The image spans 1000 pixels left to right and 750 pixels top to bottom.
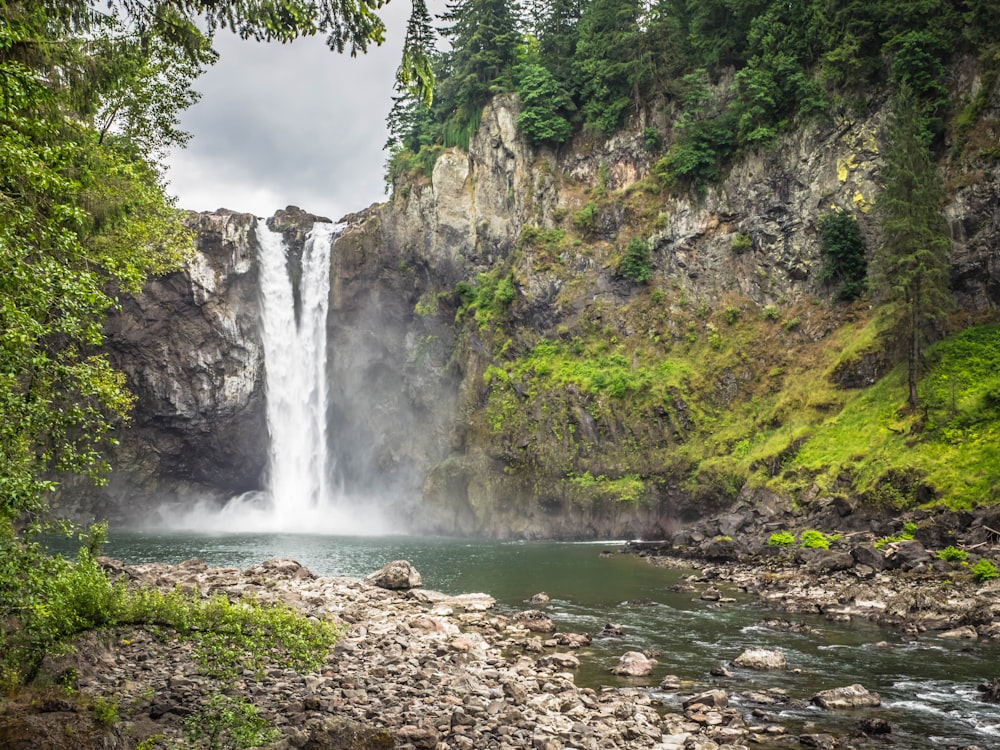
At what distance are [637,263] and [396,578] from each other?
107 feet

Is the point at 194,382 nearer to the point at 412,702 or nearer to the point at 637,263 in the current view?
the point at 637,263

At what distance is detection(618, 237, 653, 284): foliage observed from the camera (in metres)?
50.4

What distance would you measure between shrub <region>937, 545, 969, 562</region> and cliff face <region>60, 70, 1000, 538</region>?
15.9 metres

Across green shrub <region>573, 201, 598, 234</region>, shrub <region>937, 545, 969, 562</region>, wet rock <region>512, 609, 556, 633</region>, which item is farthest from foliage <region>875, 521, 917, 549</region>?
Result: green shrub <region>573, 201, 598, 234</region>

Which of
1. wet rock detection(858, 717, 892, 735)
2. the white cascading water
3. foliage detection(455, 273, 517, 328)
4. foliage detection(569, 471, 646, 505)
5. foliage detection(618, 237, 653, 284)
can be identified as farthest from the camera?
the white cascading water

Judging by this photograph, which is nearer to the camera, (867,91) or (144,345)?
(867,91)

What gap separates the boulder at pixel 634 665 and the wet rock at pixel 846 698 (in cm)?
338

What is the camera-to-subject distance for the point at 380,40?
948 centimetres

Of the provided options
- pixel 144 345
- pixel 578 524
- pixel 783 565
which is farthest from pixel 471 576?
pixel 144 345

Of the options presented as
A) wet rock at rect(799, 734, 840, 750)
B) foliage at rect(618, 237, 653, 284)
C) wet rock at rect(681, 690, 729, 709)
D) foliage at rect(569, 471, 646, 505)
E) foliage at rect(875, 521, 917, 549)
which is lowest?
wet rock at rect(799, 734, 840, 750)

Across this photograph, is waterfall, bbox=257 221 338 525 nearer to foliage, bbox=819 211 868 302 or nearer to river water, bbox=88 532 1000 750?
river water, bbox=88 532 1000 750

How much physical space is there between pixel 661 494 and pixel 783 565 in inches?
619

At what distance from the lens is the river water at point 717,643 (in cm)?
1220

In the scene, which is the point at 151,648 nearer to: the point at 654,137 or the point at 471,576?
the point at 471,576
